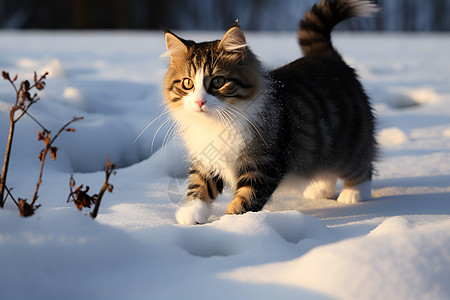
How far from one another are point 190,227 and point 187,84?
664 mm

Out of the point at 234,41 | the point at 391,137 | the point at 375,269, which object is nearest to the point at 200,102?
the point at 234,41

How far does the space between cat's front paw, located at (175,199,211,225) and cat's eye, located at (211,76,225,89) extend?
0.41m

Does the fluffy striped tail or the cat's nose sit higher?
the fluffy striped tail

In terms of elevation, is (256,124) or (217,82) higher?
(217,82)

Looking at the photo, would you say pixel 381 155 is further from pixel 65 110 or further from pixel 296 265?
pixel 65 110

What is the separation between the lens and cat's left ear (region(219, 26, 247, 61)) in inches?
66.4

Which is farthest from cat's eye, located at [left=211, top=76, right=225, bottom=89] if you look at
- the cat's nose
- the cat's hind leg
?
the cat's hind leg

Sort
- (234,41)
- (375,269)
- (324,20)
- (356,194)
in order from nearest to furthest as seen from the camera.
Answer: (375,269) < (234,41) < (356,194) < (324,20)

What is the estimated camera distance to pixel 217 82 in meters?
1.69

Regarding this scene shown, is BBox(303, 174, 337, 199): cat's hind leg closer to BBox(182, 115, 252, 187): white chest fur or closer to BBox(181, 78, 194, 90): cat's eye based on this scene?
Result: BBox(182, 115, 252, 187): white chest fur

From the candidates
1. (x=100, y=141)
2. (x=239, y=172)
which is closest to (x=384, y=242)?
(x=239, y=172)

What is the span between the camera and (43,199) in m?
1.68

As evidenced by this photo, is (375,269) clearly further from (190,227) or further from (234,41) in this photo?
(234,41)

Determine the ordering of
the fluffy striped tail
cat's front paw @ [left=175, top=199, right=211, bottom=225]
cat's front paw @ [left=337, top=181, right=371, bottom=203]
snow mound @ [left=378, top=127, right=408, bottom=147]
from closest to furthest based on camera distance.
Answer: cat's front paw @ [left=175, top=199, right=211, bottom=225] < cat's front paw @ [left=337, top=181, right=371, bottom=203] < the fluffy striped tail < snow mound @ [left=378, top=127, right=408, bottom=147]
